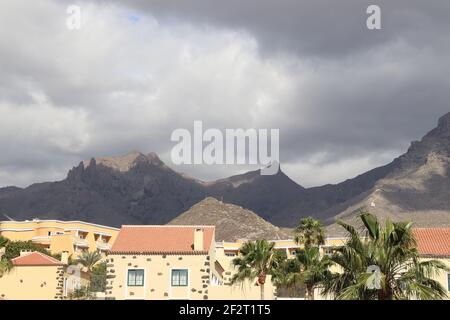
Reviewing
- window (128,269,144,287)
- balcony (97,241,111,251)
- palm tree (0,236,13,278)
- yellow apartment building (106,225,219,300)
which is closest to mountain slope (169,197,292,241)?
balcony (97,241,111,251)

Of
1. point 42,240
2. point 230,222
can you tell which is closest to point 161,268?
point 42,240

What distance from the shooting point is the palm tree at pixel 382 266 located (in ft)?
65.1

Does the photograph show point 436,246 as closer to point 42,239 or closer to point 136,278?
point 136,278

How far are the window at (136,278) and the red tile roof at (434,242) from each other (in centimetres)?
2221

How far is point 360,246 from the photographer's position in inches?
837

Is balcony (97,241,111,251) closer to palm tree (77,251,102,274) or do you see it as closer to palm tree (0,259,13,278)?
palm tree (77,251,102,274)

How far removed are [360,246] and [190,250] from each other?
101 ft

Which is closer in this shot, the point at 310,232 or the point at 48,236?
the point at 310,232

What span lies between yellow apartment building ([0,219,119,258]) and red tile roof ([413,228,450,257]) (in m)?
70.1

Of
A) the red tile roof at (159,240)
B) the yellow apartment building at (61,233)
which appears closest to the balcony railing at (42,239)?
the yellow apartment building at (61,233)

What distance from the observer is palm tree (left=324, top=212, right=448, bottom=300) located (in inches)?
781

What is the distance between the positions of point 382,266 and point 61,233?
102 m
